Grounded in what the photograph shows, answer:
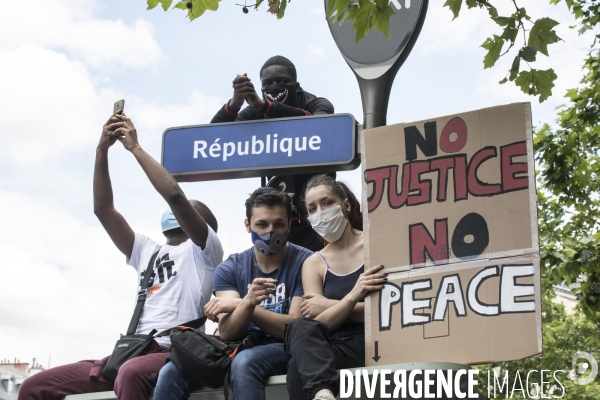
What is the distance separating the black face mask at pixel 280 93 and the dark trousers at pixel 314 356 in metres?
2.18

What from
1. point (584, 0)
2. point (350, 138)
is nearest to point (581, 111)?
point (584, 0)

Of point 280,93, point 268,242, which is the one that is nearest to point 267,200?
point 268,242

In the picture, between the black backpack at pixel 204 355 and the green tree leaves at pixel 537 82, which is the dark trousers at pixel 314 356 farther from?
the green tree leaves at pixel 537 82

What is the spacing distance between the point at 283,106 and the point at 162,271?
136 cm

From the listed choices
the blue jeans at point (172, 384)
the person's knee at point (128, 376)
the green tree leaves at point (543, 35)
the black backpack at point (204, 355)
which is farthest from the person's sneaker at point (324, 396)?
the green tree leaves at point (543, 35)

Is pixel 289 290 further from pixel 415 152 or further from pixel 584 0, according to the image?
pixel 584 0

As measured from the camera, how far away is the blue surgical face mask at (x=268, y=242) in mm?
4961

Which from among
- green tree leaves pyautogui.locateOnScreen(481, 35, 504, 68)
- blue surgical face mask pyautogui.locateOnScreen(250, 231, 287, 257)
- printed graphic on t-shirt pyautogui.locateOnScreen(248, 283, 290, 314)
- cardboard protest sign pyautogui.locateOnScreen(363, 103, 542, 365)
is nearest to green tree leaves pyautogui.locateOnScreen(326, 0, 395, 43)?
cardboard protest sign pyautogui.locateOnScreen(363, 103, 542, 365)

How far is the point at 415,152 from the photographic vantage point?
4449mm

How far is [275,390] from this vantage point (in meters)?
4.51

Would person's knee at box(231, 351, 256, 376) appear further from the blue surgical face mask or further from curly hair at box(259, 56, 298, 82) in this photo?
curly hair at box(259, 56, 298, 82)

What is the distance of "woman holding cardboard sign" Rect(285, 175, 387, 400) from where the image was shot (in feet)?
13.2

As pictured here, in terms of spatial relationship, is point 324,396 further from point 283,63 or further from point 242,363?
point 283,63

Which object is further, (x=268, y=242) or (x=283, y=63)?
(x=283, y=63)
